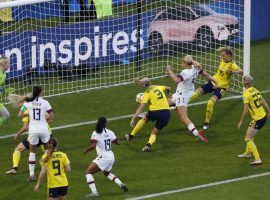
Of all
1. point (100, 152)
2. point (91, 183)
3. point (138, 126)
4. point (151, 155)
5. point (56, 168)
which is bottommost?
point (151, 155)

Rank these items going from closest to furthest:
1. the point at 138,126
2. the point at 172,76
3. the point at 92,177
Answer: the point at 92,177, the point at 172,76, the point at 138,126

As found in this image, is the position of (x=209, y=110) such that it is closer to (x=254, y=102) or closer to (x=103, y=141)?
(x=254, y=102)

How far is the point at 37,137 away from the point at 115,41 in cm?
883

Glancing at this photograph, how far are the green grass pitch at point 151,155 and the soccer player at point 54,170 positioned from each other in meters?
1.40

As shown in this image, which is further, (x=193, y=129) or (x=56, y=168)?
(x=193, y=129)

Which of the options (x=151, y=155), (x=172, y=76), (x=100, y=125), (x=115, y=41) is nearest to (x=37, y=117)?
(x=100, y=125)

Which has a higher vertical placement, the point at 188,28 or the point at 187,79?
the point at 188,28

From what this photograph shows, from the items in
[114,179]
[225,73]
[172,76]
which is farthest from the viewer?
[225,73]

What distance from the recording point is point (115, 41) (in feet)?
103

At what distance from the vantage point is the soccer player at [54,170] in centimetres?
2050

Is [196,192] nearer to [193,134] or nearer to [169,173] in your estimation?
[169,173]

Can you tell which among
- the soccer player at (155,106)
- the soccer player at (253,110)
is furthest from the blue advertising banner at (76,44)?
the soccer player at (253,110)

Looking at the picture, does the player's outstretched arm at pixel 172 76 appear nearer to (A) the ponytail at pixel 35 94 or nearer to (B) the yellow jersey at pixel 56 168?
(A) the ponytail at pixel 35 94

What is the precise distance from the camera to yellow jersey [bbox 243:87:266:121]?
78.0ft
